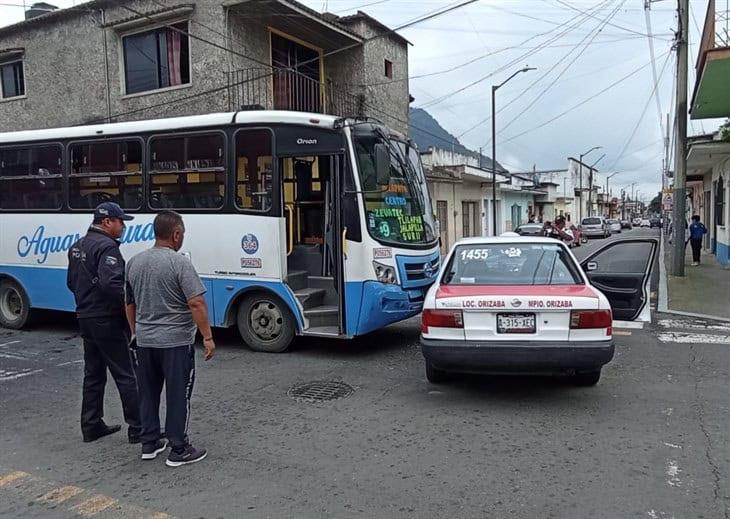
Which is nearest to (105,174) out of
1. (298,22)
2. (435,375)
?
(435,375)

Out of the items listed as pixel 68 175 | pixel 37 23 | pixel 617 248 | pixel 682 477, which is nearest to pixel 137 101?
pixel 37 23

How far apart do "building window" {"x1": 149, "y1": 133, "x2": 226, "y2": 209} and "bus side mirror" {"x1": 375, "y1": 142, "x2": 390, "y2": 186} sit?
2.05 meters

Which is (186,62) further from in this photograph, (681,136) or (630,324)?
(681,136)

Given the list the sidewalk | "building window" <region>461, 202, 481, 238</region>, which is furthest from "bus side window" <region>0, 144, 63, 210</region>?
"building window" <region>461, 202, 481, 238</region>

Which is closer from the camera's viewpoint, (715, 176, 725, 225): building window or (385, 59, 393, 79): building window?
(385, 59, 393, 79): building window

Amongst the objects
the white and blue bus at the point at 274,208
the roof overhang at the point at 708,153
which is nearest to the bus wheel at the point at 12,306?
the white and blue bus at the point at 274,208

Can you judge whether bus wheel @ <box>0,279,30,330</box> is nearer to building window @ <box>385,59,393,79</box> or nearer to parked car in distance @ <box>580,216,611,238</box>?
building window @ <box>385,59,393,79</box>

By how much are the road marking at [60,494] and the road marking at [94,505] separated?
0.51 feet

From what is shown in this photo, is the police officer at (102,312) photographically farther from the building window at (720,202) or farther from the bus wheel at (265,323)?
the building window at (720,202)

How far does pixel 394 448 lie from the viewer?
464 centimetres

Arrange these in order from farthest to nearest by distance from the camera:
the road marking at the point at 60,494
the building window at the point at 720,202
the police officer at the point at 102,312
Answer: the building window at the point at 720,202, the police officer at the point at 102,312, the road marking at the point at 60,494

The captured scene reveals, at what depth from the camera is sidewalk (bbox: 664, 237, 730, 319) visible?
11.3 m

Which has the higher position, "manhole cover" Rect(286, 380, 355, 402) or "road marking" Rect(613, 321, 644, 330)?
"manhole cover" Rect(286, 380, 355, 402)

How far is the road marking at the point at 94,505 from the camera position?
3.70 metres
